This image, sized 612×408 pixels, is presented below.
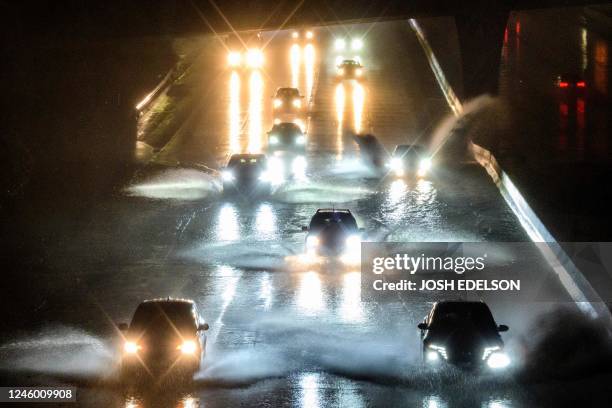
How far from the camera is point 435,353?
20.4 m

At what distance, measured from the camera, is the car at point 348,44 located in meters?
78.5

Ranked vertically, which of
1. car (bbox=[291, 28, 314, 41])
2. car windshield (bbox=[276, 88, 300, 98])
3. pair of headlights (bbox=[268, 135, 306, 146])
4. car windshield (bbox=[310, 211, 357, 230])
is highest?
car (bbox=[291, 28, 314, 41])

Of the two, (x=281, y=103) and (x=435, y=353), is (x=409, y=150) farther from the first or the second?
(x=435, y=353)

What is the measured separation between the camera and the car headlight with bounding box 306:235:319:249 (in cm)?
3466

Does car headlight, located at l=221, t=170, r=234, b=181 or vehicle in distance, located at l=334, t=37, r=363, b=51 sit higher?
vehicle in distance, located at l=334, t=37, r=363, b=51

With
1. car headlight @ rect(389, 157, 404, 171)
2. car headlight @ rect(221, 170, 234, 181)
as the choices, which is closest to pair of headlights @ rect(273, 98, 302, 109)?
car headlight @ rect(389, 157, 404, 171)

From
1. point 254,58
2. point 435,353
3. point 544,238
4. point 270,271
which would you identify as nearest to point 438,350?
point 435,353

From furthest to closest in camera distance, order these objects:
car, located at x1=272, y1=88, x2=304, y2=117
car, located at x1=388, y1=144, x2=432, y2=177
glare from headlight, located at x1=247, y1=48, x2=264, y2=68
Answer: glare from headlight, located at x1=247, y1=48, x2=264, y2=68
car, located at x1=272, y1=88, x2=304, y2=117
car, located at x1=388, y1=144, x2=432, y2=177

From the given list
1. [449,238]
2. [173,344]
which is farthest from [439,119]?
[173,344]

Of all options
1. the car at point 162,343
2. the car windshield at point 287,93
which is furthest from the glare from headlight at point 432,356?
the car windshield at point 287,93

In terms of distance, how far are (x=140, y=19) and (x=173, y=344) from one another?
37618mm

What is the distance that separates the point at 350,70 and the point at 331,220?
→ 38921mm

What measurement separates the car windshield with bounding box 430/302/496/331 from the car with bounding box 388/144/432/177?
1164 inches

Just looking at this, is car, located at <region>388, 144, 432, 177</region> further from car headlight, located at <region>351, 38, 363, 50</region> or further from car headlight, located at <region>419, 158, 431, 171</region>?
car headlight, located at <region>351, 38, 363, 50</region>
